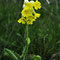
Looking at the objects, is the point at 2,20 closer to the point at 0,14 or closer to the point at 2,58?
the point at 0,14

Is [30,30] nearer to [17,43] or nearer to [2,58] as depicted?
[17,43]

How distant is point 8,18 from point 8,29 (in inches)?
24.3

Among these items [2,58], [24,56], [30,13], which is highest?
[30,13]

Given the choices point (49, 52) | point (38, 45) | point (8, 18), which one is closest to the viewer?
point (49, 52)

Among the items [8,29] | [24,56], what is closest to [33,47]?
[24,56]

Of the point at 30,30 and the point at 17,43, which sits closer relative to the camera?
the point at 17,43

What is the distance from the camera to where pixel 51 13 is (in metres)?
3.27

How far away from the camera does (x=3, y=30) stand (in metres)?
2.42

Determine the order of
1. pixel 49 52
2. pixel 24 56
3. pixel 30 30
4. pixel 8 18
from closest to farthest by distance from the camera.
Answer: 1. pixel 24 56
2. pixel 49 52
3. pixel 30 30
4. pixel 8 18

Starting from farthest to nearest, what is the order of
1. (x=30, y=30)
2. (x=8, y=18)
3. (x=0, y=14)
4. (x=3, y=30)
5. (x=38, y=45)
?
(x=0, y=14) < (x=8, y=18) < (x=3, y=30) < (x=30, y=30) < (x=38, y=45)

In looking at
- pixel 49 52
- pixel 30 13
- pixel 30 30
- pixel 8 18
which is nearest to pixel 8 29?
pixel 30 30

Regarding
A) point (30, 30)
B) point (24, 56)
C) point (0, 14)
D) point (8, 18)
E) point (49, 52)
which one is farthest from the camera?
point (0, 14)

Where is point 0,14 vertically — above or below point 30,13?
below

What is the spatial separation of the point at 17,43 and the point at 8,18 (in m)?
1.06
